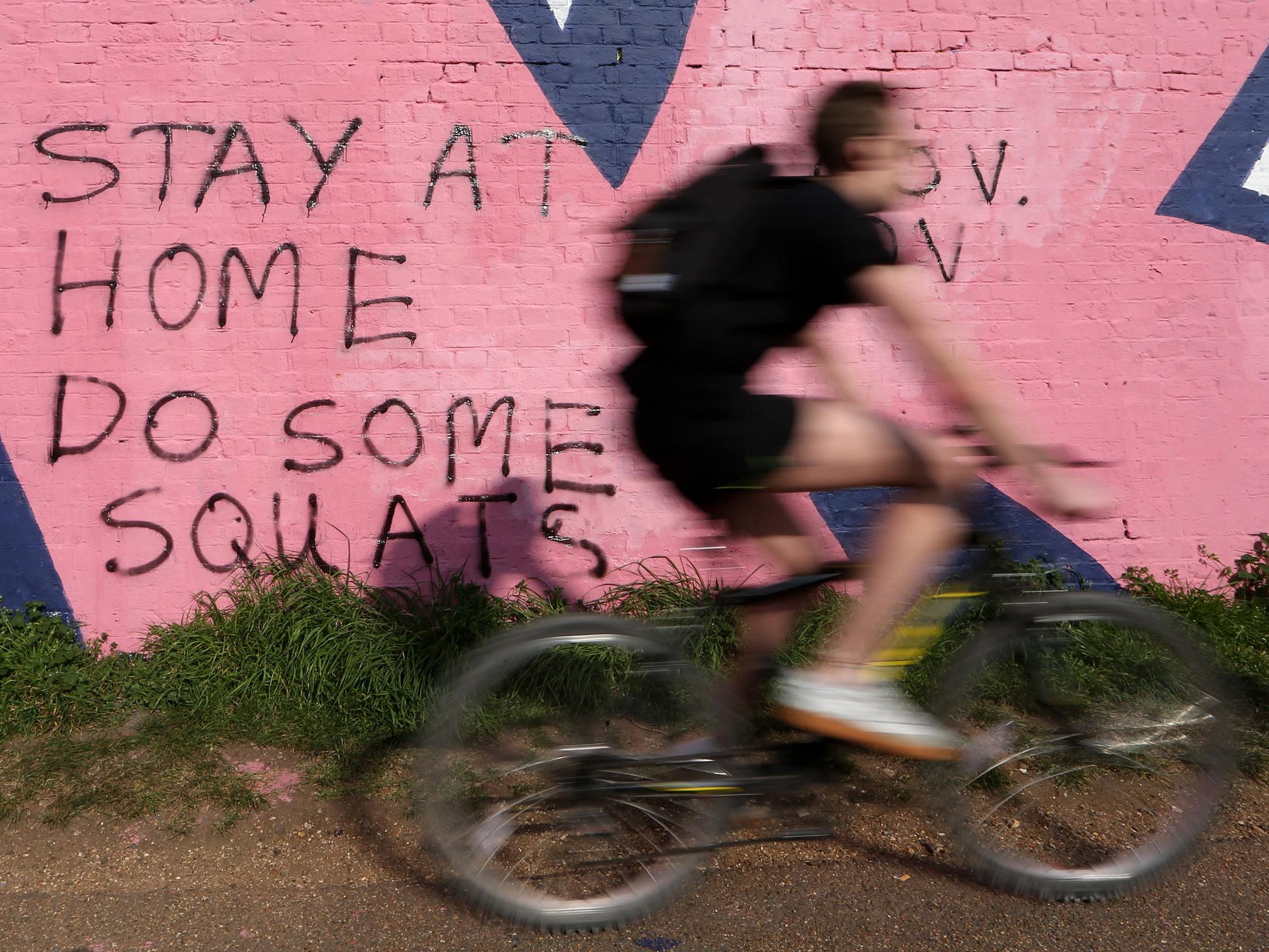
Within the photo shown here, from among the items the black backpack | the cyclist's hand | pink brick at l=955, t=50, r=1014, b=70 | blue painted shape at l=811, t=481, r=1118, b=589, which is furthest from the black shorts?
pink brick at l=955, t=50, r=1014, b=70

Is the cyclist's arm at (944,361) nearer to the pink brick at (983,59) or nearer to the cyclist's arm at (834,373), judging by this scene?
the cyclist's arm at (834,373)

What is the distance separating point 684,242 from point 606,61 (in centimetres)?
238

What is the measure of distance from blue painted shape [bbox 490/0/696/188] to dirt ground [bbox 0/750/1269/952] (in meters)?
2.81

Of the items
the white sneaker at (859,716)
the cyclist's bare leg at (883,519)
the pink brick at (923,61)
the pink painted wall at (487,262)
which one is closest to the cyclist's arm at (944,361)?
the cyclist's bare leg at (883,519)

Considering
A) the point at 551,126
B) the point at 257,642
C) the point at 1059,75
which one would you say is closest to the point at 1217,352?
the point at 1059,75

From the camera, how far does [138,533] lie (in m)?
4.07

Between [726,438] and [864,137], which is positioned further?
[864,137]

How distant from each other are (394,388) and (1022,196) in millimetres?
2893

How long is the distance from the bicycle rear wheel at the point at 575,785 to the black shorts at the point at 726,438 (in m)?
0.43

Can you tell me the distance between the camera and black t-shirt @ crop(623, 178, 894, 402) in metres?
2.14

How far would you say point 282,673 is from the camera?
3.72 m

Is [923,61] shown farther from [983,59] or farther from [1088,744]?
[1088,744]

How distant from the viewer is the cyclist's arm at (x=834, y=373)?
250cm

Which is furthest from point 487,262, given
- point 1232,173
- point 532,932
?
point 1232,173
